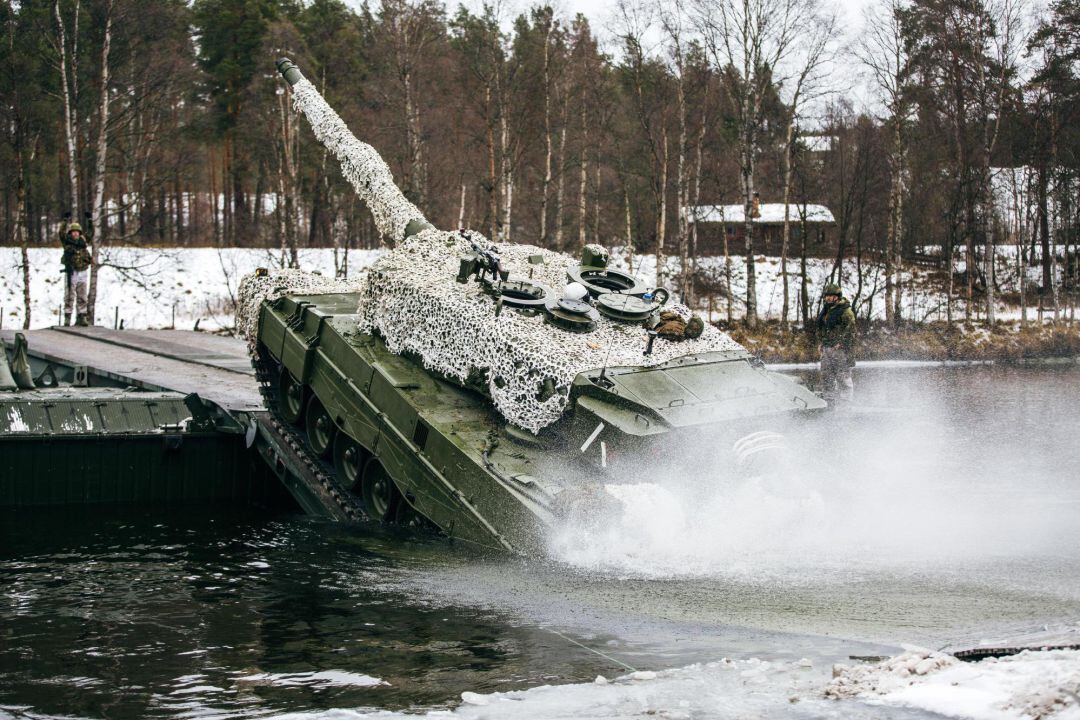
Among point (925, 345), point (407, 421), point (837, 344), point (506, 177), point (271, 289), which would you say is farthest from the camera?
point (506, 177)

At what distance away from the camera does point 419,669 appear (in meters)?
7.09

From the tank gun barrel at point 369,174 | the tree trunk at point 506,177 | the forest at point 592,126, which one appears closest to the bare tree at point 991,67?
the forest at point 592,126

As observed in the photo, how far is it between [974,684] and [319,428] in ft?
28.2

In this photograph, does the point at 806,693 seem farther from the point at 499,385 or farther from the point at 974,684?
the point at 499,385

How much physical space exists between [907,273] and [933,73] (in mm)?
10870

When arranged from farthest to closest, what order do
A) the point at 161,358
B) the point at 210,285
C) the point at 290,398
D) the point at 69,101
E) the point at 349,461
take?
the point at 210,285, the point at 69,101, the point at 161,358, the point at 290,398, the point at 349,461

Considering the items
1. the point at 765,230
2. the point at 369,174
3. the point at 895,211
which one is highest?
the point at 765,230

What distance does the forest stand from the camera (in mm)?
27797

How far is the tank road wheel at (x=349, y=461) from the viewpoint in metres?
12.0

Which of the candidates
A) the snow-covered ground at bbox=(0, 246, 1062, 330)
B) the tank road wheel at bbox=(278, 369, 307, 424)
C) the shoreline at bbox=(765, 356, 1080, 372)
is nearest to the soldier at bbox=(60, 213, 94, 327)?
the snow-covered ground at bbox=(0, 246, 1062, 330)

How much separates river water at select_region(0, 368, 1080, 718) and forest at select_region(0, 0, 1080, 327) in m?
16.4

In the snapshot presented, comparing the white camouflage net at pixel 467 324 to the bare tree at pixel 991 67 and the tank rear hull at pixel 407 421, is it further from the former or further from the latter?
the bare tree at pixel 991 67

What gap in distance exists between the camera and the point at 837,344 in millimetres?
15258

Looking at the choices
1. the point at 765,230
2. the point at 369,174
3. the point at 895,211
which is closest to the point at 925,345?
the point at 895,211
